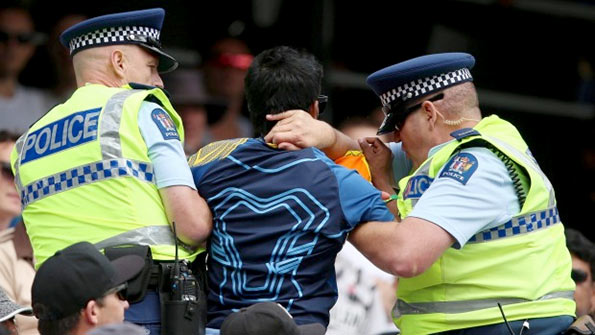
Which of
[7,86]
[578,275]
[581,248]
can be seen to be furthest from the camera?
[7,86]

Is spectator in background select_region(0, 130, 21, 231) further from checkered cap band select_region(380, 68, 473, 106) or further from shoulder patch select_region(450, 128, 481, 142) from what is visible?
shoulder patch select_region(450, 128, 481, 142)

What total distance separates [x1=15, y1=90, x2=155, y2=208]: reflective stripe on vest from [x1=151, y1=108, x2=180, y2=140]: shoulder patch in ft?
0.40

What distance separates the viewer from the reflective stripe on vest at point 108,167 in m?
4.49

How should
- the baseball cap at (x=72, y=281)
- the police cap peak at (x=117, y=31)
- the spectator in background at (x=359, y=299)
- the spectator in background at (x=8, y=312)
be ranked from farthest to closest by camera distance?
1. the spectator in background at (x=359, y=299)
2. the spectator in background at (x=8, y=312)
3. the police cap peak at (x=117, y=31)
4. the baseball cap at (x=72, y=281)

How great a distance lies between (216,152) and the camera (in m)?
4.71

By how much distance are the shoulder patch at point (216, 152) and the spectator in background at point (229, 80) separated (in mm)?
3451

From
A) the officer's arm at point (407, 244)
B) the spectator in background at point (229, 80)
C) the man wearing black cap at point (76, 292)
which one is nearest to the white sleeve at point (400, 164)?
the officer's arm at point (407, 244)

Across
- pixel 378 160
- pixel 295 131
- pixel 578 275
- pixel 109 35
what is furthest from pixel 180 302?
pixel 578 275

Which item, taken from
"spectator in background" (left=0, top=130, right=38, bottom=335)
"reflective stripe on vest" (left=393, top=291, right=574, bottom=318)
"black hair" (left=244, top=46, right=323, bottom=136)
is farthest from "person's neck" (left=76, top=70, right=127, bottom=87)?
"spectator in background" (left=0, top=130, right=38, bottom=335)

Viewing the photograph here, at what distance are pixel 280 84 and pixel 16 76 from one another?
347cm

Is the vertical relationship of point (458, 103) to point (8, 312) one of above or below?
above

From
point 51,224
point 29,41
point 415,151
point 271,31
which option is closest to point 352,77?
point 271,31

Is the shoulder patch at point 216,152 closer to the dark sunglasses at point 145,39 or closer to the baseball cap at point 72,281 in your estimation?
the dark sunglasses at point 145,39

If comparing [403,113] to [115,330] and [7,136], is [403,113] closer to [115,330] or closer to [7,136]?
[115,330]
